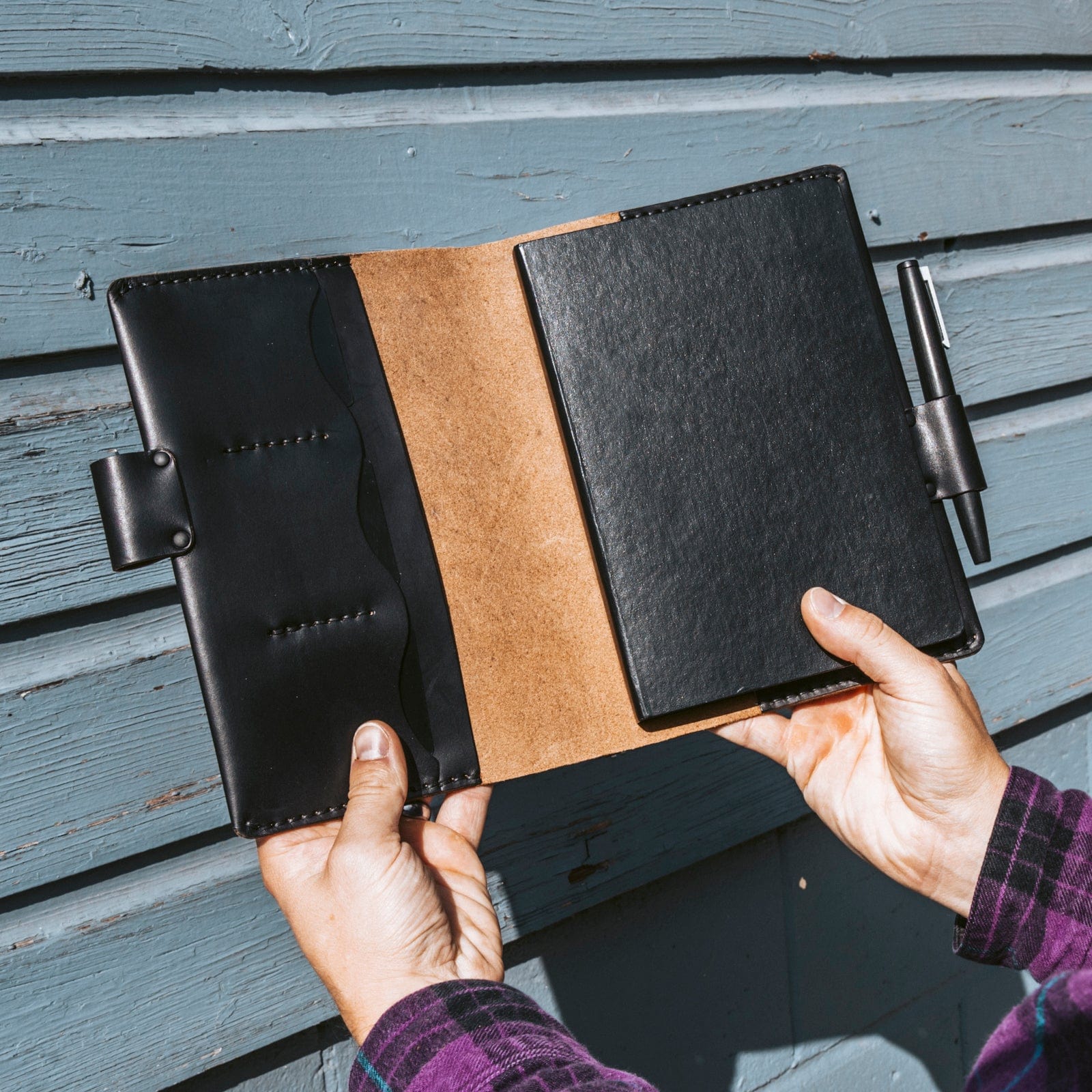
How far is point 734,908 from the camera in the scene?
157 cm

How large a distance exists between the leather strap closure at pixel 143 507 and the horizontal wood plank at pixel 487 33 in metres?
0.49

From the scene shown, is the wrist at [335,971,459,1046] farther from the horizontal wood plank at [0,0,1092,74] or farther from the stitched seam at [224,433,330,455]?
the horizontal wood plank at [0,0,1092,74]

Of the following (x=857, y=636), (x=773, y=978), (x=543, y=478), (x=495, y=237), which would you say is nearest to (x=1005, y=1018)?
(x=857, y=636)

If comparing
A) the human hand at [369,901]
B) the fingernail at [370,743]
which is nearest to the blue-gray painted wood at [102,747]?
the human hand at [369,901]

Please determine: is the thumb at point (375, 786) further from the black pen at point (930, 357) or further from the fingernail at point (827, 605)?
the black pen at point (930, 357)

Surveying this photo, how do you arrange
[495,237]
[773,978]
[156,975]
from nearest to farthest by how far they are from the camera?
1. [156,975]
2. [495,237]
3. [773,978]

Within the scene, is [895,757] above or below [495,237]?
below

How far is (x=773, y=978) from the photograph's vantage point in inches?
63.6

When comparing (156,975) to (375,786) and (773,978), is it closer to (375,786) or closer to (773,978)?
(375,786)

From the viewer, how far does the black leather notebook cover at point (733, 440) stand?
87 cm

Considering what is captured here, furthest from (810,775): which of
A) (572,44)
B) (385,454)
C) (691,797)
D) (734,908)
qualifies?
(572,44)

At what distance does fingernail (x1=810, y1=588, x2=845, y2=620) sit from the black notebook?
2 centimetres

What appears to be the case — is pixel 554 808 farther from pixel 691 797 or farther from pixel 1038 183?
pixel 1038 183

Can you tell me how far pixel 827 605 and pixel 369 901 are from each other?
527mm
